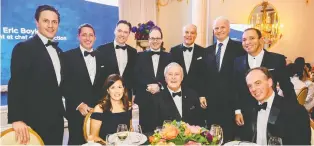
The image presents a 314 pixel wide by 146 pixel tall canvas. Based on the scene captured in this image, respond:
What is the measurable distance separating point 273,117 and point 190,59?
1.70 meters

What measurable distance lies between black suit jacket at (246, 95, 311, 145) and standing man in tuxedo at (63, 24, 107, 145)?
5.94 ft

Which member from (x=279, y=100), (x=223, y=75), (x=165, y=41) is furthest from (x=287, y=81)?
(x=165, y=41)

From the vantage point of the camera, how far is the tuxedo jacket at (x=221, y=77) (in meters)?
3.46

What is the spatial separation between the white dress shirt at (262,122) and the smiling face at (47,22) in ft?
7.19

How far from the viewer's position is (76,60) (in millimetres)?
3121

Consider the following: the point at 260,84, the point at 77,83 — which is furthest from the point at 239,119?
the point at 77,83

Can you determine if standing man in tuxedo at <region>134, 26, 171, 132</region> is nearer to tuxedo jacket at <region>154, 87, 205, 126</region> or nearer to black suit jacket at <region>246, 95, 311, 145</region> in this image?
tuxedo jacket at <region>154, 87, 205, 126</region>

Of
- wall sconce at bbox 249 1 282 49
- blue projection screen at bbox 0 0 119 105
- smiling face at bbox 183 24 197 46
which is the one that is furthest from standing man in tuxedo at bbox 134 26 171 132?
wall sconce at bbox 249 1 282 49

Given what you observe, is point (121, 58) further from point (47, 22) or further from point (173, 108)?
point (173, 108)

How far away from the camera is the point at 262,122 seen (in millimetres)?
2416

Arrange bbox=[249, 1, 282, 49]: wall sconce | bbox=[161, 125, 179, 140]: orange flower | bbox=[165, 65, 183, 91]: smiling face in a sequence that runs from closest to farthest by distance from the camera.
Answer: bbox=[161, 125, 179, 140]: orange flower → bbox=[165, 65, 183, 91]: smiling face → bbox=[249, 1, 282, 49]: wall sconce

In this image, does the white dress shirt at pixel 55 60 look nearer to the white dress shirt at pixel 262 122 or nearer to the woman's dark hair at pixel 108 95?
the woman's dark hair at pixel 108 95

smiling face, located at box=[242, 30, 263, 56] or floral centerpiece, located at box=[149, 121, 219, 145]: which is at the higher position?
smiling face, located at box=[242, 30, 263, 56]

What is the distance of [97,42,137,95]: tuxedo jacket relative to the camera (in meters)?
3.50
